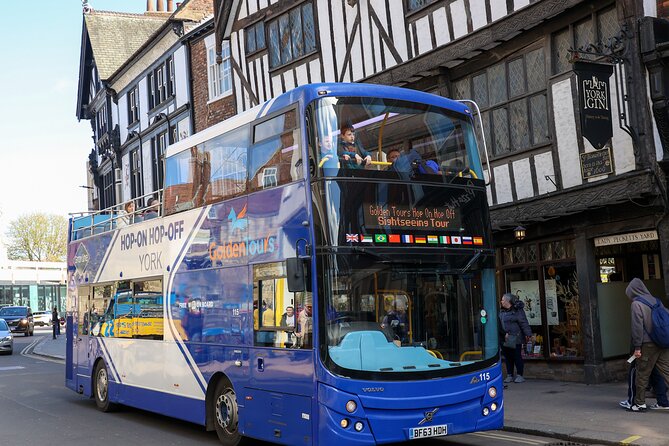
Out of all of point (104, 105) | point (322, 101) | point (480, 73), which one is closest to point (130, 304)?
point (322, 101)

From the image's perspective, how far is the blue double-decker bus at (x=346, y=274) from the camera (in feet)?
27.1

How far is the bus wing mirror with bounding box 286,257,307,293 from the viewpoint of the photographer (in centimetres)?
819

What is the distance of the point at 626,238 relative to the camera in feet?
45.0

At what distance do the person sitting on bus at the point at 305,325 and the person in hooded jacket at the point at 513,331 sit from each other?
23.3ft

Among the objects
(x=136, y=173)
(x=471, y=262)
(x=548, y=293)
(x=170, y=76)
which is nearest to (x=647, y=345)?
(x=471, y=262)

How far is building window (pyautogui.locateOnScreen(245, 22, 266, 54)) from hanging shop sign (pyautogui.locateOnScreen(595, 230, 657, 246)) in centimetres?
1168

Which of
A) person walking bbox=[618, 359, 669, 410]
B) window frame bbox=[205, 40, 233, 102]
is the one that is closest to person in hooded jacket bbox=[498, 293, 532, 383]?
person walking bbox=[618, 359, 669, 410]

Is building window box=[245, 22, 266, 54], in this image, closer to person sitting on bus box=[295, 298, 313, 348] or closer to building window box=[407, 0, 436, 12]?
building window box=[407, 0, 436, 12]

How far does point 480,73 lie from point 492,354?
879cm

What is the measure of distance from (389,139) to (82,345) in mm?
9021

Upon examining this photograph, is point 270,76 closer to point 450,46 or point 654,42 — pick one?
point 450,46

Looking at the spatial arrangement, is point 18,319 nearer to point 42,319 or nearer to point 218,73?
point 42,319

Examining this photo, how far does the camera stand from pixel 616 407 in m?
11.5

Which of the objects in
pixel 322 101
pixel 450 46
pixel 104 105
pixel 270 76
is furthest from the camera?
pixel 104 105
